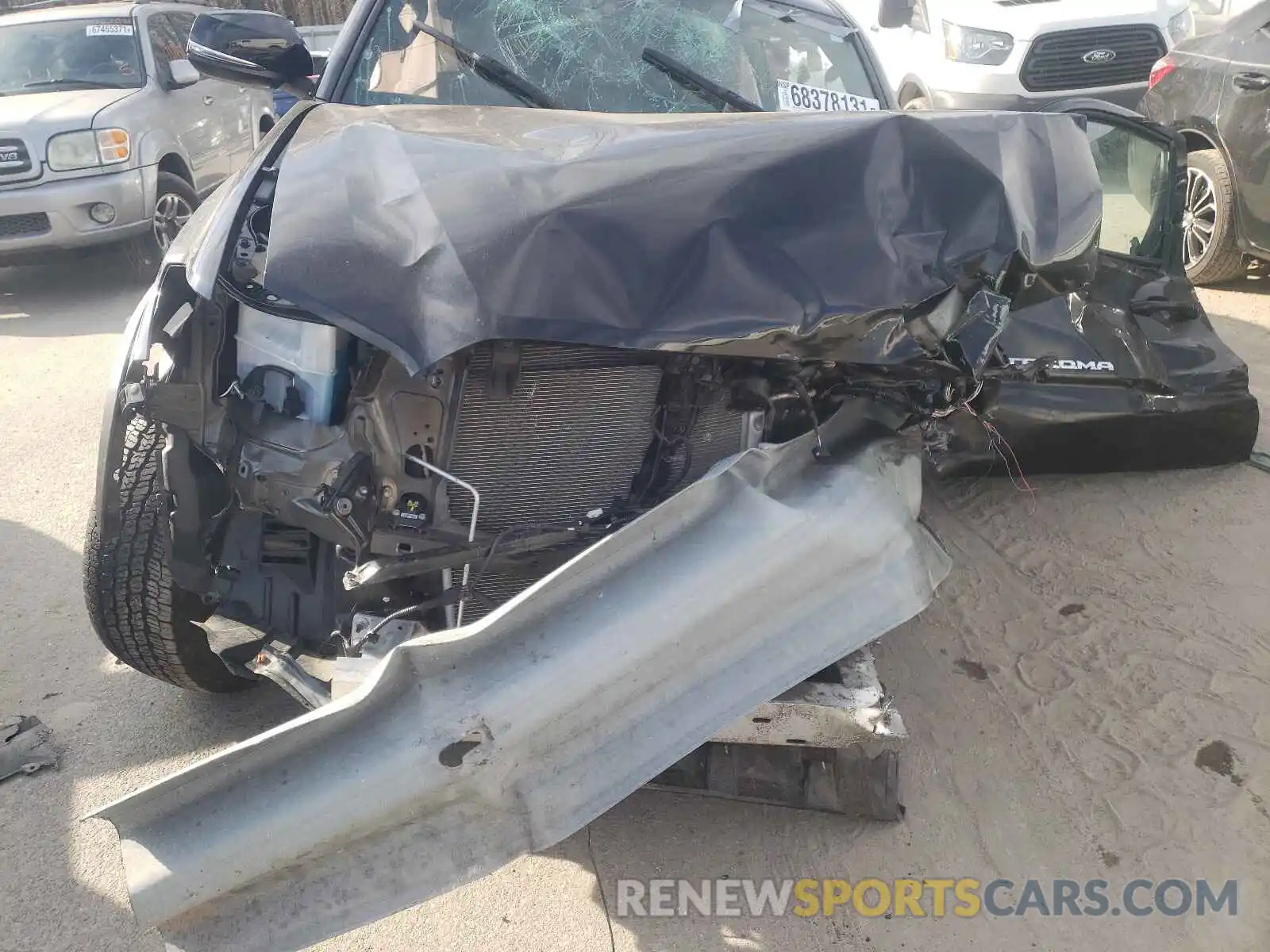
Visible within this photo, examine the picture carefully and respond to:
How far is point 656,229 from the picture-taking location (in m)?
1.93

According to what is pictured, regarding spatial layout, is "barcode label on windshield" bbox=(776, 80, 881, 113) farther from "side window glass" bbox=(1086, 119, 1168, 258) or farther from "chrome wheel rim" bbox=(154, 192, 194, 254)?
"chrome wheel rim" bbox=(154, 192, 194, 254)

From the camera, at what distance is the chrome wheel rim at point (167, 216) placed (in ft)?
22.8

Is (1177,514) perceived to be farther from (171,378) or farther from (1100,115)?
(171,378)

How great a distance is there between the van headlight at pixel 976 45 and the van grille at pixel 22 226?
682 centimetres

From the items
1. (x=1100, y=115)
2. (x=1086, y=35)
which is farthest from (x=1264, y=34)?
(x=1100, y=115)

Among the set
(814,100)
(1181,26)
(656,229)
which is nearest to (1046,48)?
(1181,26)

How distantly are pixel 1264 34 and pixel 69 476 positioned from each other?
6765 mm

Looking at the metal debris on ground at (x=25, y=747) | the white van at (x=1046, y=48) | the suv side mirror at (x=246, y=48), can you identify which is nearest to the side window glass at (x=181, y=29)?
the suv side mirror at (x=246, y=48)

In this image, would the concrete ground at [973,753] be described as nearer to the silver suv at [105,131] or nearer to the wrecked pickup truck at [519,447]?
the wrecked pickup truck at [519,447]

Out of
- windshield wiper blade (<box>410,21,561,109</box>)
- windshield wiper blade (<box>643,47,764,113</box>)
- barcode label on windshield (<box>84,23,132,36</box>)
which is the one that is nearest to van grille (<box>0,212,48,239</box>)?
barcode label on windshield (<box>84,23,132,36</box>)

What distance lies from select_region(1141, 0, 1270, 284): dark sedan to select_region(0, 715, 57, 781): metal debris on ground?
6.10 metres

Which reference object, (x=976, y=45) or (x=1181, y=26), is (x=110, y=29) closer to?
(x=976, y=45)

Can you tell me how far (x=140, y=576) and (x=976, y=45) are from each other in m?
7.44

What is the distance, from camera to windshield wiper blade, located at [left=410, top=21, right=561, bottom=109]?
288cm
